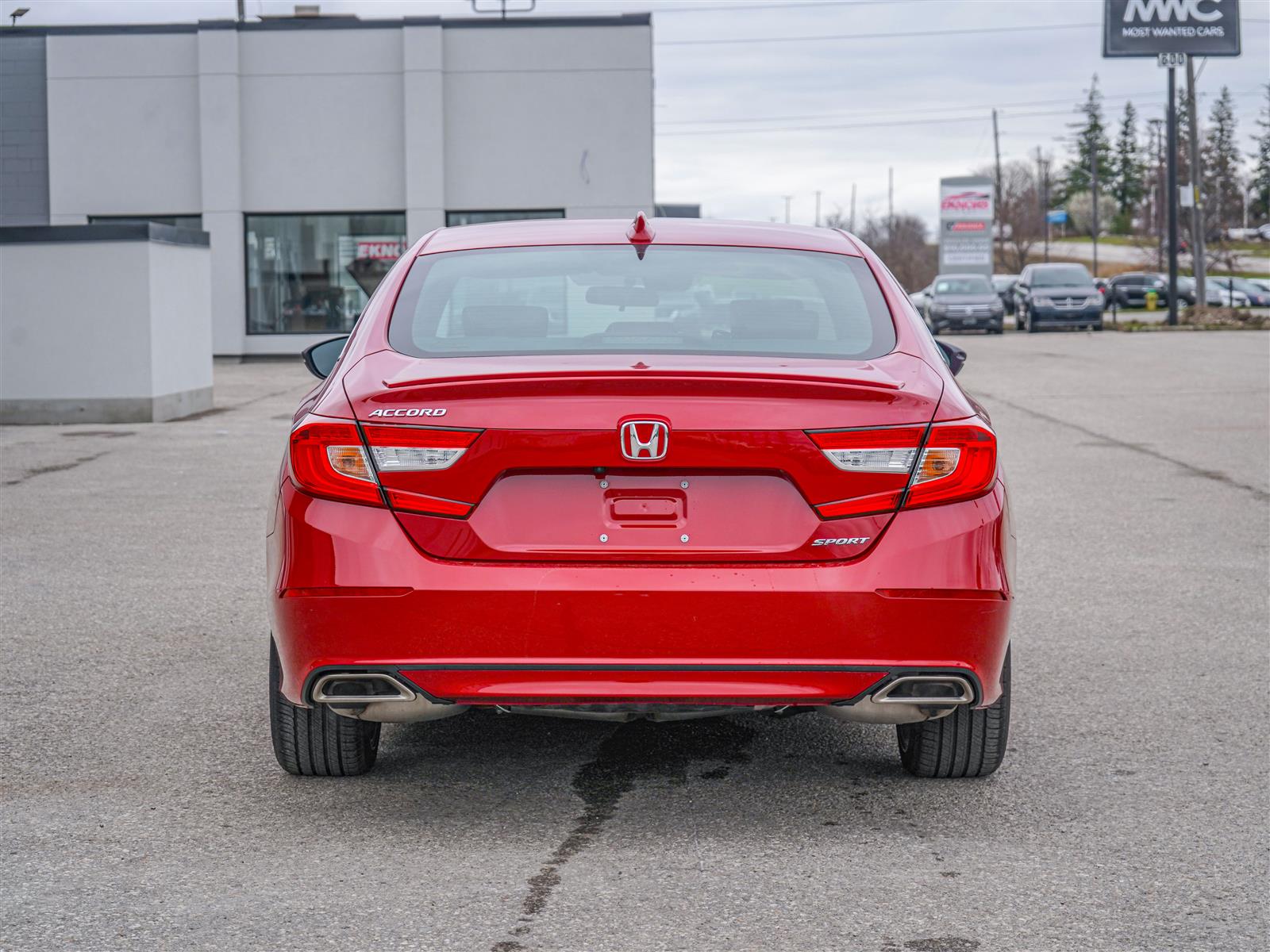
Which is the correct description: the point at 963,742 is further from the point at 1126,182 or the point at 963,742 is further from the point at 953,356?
the point at 1126,182

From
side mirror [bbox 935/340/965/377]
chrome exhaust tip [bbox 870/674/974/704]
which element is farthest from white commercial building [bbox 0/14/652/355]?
chrome exhaust tip [bbox 870/674/974/704]

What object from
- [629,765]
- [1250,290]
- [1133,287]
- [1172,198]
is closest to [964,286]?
[1172,198]

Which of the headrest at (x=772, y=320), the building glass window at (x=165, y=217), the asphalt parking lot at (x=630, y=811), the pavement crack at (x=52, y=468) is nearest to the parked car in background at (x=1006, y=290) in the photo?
the building glass window at (x=165, y=217)

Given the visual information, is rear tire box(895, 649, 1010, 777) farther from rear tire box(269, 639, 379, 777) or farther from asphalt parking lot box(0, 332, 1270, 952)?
rear tire box(269, 639, 379, 777)

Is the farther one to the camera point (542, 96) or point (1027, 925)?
point (542, 96)

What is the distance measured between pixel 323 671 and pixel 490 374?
0.84m

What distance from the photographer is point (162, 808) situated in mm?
4340

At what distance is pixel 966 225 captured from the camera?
182 ft

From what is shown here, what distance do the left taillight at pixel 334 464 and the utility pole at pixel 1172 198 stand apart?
3669cm

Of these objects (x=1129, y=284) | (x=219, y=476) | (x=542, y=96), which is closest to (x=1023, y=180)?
(x=1129, y=284)

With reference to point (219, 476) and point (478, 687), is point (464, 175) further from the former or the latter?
point (478, 687)

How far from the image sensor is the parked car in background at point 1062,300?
38.4 metres

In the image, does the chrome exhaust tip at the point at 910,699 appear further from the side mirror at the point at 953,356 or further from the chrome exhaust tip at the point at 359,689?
the side mirror at the point at 953,356

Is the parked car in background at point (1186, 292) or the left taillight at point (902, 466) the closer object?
the left taillight at point (902, 466)
